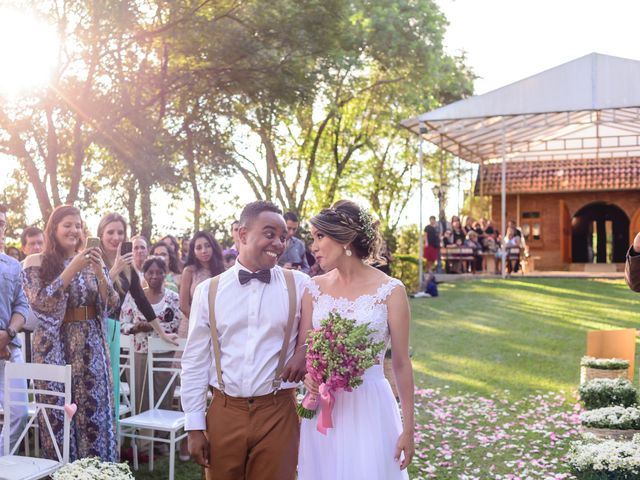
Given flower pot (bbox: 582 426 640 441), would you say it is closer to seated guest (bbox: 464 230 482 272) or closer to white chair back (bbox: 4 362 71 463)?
white chair back (bbox: 4 362 71 463)

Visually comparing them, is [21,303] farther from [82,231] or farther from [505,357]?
[505,357]

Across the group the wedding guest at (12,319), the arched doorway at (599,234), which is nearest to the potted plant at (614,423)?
the wedding guest at (12,319)

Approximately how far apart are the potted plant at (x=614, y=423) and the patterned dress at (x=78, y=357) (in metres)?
4.31

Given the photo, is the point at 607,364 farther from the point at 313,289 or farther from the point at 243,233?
the point at 243,233

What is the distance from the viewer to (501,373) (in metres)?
11.0

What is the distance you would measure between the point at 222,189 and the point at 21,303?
1702 centimetres

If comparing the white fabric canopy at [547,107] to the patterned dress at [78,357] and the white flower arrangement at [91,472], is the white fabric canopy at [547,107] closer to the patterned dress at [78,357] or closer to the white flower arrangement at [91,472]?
the patterned dress at [78,357]

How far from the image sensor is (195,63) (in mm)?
19469

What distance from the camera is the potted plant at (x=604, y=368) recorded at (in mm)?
8453

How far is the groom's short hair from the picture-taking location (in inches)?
141

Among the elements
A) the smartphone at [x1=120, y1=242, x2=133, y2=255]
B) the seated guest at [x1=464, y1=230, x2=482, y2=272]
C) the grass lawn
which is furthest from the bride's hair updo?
the seated guest at [x1=464, y1=230, x2=482, y2=272]

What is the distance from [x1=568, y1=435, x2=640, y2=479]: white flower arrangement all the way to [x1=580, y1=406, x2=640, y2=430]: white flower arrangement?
4.27 ft

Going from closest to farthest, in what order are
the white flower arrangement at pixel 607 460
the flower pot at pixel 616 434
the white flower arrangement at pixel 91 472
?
the white flower arrangement at pixel 91 472, the white flower arrangement at pixel 607 460, the flower pot at pixel 616 434

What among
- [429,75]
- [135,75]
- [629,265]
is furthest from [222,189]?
[629,265]
